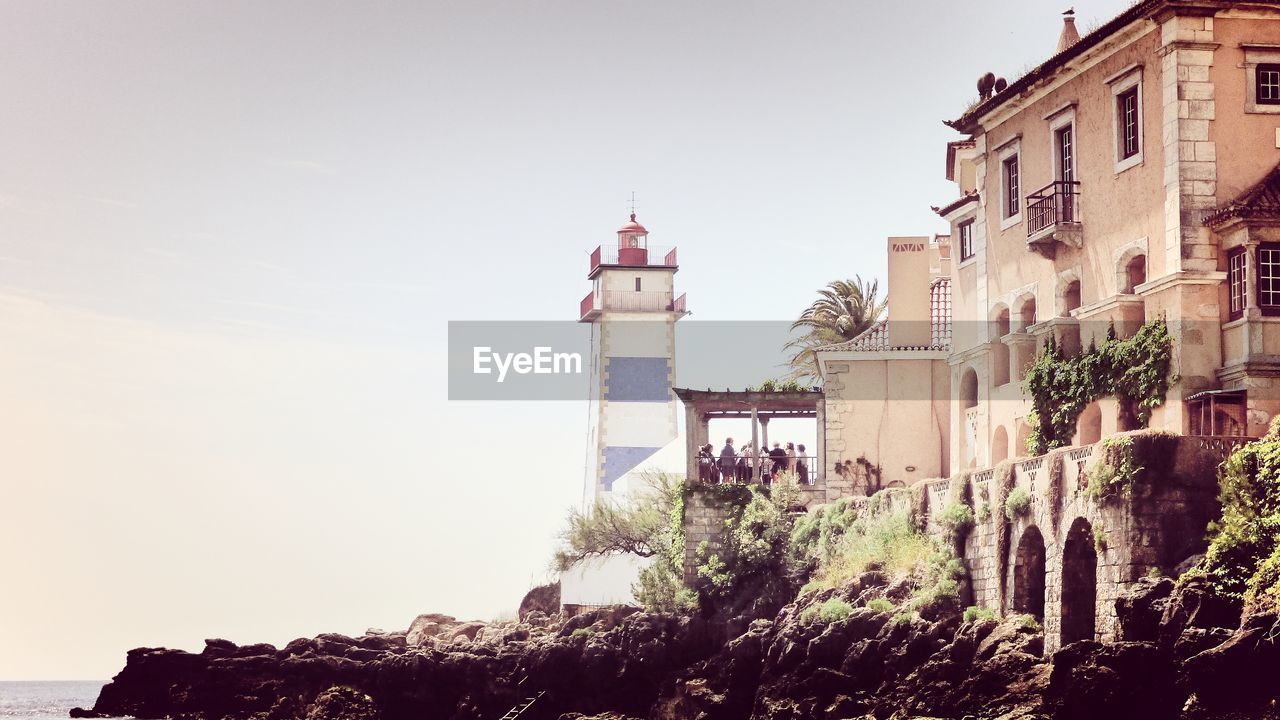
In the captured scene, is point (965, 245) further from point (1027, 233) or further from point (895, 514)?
point (895, 514)

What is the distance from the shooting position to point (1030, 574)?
35.4 m

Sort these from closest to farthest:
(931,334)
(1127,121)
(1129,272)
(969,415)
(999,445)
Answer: (1127,121) < (1129,272) < (999,445) < (969,415) < (931,334)

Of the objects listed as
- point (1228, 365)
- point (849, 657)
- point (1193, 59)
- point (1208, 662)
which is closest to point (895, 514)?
point (849, 657)

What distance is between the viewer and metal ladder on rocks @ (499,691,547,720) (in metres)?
47.6

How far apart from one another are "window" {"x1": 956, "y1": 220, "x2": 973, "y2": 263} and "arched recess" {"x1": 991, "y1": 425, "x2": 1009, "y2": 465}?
472cm

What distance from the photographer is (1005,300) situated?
1810 inches

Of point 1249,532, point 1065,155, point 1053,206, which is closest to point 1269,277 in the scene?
point 1053,206

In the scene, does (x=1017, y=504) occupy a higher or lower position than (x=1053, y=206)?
lower

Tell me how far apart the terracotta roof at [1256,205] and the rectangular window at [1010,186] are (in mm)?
8102

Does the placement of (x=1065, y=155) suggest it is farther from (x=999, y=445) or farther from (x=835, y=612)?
(x=835, y=612)

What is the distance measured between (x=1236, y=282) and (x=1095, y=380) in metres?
4.15

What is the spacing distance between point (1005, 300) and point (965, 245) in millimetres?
3368

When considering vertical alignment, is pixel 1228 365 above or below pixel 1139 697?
above

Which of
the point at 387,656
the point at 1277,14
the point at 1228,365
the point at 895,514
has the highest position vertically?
the point at 1277,14
